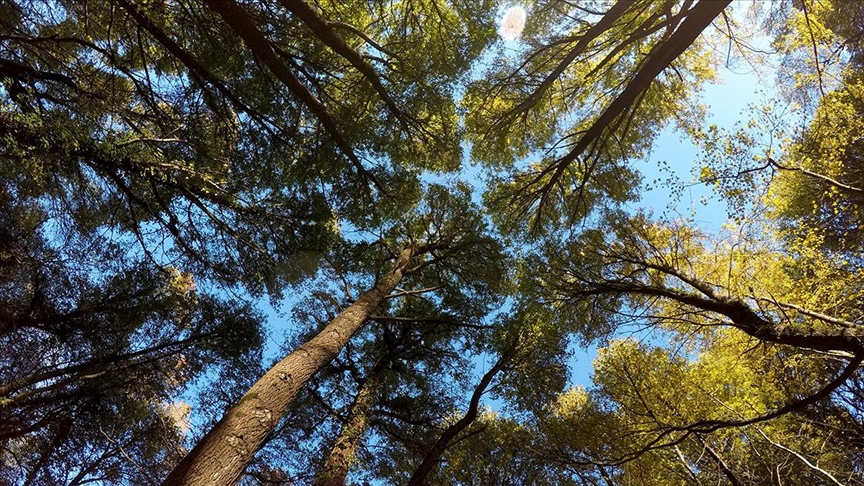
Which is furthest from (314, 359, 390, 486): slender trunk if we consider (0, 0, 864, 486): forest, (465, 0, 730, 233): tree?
(465, 0, 730, 233): tree

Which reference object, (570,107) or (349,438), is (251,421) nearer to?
(349,438)

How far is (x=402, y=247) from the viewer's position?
905cm

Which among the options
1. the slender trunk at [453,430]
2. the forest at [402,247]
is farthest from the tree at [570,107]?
the slender trunk at [453,430]

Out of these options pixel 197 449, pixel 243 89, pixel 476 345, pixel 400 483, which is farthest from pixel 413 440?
pixel 243 89

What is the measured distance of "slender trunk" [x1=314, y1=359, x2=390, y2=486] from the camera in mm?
5414

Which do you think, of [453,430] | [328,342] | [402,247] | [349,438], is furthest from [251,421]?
[402,247]

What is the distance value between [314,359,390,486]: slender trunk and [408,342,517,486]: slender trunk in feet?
3.14

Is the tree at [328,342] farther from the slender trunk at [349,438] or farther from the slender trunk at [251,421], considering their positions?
the slender trunk at [349,438]

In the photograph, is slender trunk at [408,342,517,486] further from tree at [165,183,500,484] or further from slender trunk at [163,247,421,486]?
slender trunk at [163,247,421,486]

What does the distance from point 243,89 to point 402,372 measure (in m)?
6.27

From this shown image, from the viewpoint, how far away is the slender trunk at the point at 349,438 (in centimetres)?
541

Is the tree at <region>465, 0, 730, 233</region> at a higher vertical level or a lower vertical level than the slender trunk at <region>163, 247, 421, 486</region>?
higher

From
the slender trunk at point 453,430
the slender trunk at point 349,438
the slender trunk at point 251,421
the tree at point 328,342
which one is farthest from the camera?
the slender trunk at point 453,430

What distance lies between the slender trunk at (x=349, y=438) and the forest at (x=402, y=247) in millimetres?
57
